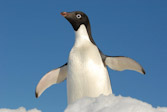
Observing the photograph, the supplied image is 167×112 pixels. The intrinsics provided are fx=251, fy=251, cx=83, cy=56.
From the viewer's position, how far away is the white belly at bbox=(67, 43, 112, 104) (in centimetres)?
642

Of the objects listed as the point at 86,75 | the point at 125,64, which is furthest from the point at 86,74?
the point at 125,64

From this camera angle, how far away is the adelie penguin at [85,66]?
6443 mm

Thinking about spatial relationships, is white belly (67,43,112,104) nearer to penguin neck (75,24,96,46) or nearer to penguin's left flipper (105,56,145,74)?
penguin neck (75,24,96,46)

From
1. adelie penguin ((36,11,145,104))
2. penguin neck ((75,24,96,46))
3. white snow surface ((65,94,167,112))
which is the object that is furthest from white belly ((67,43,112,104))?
white snow surface ((65,94,167,112))

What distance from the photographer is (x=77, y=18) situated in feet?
24.6

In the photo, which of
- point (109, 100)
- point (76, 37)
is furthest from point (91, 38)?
point (109, 100)

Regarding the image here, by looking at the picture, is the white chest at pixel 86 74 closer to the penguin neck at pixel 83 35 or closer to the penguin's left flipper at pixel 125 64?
the penguin neck at pixel 83 35

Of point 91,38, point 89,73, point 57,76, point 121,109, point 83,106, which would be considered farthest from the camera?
point 57,76

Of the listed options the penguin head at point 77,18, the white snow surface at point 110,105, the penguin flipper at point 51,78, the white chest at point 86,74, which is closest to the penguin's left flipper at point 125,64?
the white chest at point 86,74

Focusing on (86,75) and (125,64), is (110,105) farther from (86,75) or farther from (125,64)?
(125,64)

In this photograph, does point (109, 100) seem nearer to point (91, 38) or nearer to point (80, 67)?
point (80, 67)

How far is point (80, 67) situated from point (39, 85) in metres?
2.09

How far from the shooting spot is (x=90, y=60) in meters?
6.59

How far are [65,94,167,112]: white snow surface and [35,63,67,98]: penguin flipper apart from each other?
19.4 ft
